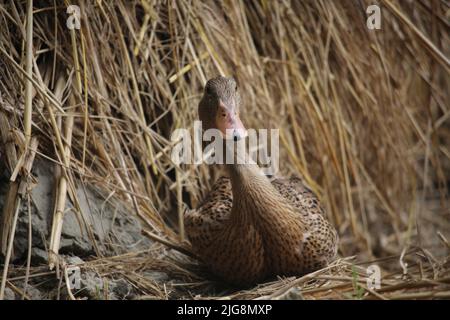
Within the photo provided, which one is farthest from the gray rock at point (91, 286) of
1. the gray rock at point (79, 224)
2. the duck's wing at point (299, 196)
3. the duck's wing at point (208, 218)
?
the duck's wing at point (299, 196)

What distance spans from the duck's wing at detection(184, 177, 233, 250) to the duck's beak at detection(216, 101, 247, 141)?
0.44 meters

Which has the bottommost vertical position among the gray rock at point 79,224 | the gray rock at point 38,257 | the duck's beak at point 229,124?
the gray rock at point 38,257

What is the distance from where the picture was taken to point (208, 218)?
2621mm

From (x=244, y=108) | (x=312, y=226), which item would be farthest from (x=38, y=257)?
(x=244, y=108)

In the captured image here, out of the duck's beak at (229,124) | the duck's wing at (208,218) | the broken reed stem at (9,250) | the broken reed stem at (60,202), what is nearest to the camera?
the broken reed stem at (9,250)

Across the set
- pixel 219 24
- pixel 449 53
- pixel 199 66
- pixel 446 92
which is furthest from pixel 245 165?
pixel 446 92

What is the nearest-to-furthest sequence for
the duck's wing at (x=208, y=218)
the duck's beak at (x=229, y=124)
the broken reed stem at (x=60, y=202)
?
1. the duck's beak at (x=229, y=124)
2. the broken reed stem at (x=60, y=202)
3. the duck's wing at (x=208, y=218)

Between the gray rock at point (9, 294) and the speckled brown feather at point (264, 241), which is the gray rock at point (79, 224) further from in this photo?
the speckled brown feather at point (264, 241)

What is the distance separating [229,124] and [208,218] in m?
0.49

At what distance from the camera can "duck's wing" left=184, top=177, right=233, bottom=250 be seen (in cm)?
258

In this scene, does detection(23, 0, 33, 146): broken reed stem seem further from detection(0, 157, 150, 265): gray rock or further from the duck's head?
the duck's head

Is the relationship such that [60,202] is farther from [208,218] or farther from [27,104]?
[208,218]

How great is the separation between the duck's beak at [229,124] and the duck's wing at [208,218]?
44 cm

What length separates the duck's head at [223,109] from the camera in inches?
89.8
